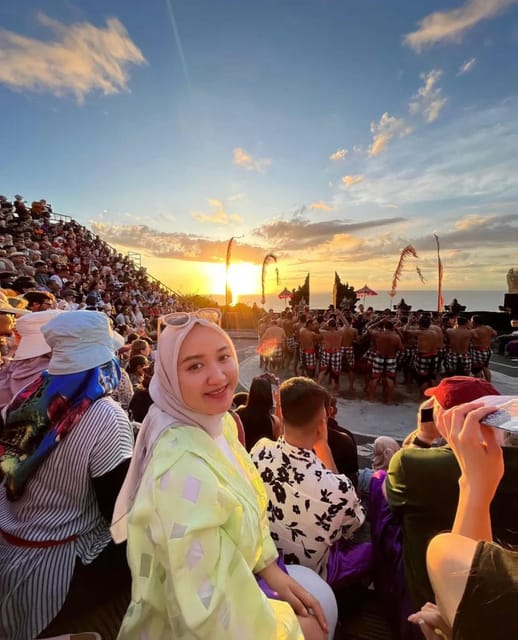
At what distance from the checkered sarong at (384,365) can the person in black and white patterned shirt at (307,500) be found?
715cm

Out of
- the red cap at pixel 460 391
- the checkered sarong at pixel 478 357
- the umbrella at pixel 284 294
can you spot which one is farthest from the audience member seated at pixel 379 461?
the umbrella at pixel 284 294

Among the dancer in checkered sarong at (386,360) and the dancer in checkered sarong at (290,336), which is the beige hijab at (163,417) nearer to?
the dancer in checkered sarong at (386,360)

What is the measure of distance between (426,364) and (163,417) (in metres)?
9.35

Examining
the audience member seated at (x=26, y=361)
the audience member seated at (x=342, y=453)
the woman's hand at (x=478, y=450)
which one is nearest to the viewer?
the woman's hand at (x=478, y=450)

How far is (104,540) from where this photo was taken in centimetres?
166

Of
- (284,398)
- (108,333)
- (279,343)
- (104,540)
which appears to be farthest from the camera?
(279,343)

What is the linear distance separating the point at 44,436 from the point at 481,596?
170 cm

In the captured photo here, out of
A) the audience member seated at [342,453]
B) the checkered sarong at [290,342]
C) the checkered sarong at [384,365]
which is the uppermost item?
the audience member seated at [342,453]

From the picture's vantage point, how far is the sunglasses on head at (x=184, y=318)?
149cm

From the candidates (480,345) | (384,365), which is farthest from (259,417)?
(480,345)

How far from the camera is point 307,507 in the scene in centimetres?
202

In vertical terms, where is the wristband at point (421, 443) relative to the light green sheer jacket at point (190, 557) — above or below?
below

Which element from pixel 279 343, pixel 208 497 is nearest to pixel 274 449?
pixel 208 497

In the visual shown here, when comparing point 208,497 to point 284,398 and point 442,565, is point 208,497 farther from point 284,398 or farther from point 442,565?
point 284,398
